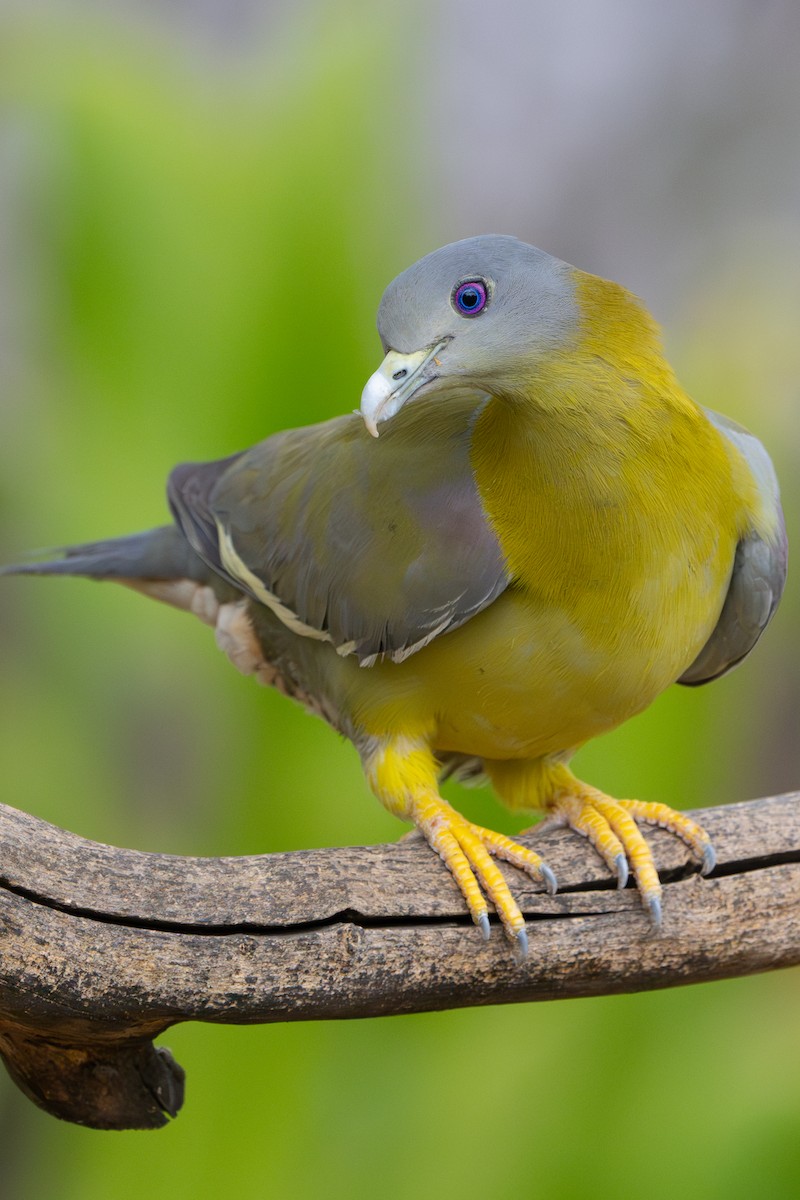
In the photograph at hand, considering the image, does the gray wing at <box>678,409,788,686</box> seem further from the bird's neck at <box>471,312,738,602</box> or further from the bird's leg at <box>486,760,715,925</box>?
the bird's leg at <box>486,760,715,925</box>

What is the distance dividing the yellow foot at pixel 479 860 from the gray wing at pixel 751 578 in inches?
19.3

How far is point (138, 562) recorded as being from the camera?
8.02 feet

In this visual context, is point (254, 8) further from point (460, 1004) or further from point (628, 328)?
point (460, 1004)

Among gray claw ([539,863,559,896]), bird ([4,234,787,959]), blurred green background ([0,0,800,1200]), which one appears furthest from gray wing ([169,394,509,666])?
blurred green background ([0,0,800,1200])

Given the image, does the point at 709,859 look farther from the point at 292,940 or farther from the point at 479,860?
the point at 292,940

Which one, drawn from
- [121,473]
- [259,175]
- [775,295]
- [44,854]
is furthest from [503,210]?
[44,854]

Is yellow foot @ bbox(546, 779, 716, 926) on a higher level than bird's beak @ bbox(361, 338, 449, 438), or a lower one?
lower

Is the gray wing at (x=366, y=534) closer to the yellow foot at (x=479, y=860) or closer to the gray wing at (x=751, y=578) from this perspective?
the yellow foot at (x=479, y=860)

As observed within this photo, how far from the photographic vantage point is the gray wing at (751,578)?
1927 millimetres

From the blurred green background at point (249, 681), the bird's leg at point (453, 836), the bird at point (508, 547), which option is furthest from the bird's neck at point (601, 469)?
the blurred green background at point (249, 681)

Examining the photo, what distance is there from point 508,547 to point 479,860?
46cm

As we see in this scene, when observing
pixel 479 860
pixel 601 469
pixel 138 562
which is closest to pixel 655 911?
pixel 479 860

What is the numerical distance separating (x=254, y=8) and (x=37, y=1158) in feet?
12.7

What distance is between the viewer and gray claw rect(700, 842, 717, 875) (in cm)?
190
